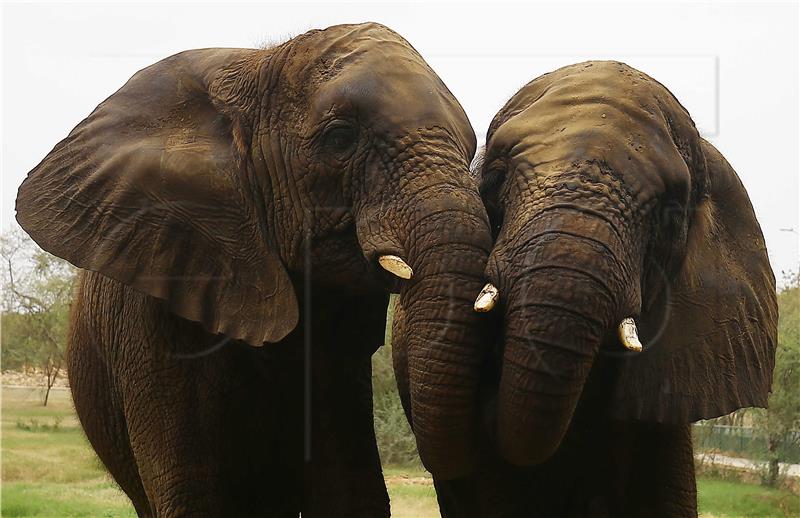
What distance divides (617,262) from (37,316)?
44.9 feet

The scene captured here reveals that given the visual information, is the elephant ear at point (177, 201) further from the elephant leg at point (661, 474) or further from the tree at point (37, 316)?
the tree at point (37, 316)

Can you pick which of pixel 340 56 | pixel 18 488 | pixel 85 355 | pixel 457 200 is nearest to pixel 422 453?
pixel 457 200

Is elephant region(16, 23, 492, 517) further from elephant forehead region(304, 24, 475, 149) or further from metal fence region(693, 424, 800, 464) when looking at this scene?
metal fence region(693, 424, 800, 464)

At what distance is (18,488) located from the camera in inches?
489

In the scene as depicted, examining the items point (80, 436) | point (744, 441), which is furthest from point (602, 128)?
point (744, 441)

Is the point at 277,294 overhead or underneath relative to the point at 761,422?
overhead

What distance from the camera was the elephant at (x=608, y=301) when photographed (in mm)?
3311

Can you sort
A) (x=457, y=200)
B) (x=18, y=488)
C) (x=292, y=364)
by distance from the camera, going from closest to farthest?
(x=457, y=200) → (x=292, y=364) → (x=18, y=488)

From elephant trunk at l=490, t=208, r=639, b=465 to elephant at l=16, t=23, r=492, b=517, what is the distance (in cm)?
13

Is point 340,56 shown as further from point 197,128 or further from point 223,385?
point 223,385

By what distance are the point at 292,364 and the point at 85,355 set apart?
1.07m

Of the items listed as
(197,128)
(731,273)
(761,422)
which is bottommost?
(761,422)

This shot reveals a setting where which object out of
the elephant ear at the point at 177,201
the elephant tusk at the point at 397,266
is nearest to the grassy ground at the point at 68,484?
the elephant ear at the point at 177,201

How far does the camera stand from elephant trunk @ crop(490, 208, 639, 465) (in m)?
3.28
